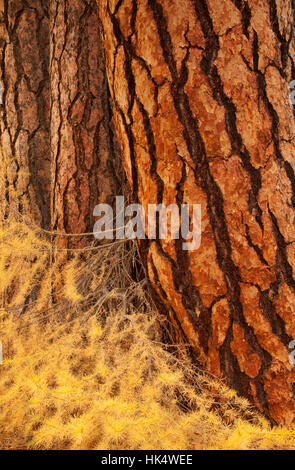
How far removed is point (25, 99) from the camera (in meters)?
2.42

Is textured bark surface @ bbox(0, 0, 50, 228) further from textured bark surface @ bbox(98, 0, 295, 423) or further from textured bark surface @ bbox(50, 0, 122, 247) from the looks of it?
textured bark surface @ bbox(98, 0, 295, 423)

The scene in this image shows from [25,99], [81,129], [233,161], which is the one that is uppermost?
[25,99]

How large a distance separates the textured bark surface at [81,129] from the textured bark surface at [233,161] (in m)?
0.68

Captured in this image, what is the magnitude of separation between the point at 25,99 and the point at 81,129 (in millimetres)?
562

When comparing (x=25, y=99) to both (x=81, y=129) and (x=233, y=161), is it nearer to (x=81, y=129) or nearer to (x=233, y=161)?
(x=81, y=129)

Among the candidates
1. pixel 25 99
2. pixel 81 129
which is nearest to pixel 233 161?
pixel 81 129

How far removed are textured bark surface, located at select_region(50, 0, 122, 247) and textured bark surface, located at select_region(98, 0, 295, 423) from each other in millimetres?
685

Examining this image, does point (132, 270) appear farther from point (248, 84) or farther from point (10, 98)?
point (10, 98)

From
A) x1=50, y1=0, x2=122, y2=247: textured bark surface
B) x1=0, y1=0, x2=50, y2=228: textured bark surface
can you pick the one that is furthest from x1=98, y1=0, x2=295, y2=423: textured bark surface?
x1=0, y1=0, x2=50, y2=228: textured bark surface

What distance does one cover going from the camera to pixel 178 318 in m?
1.50

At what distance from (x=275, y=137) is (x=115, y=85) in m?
0.59

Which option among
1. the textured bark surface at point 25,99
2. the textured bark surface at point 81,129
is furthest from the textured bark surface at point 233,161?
the textured bark surface at point 25,99

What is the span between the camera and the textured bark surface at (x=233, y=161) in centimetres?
136

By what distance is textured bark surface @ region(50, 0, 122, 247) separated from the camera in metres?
2.06
